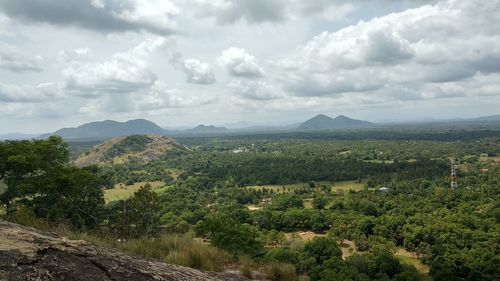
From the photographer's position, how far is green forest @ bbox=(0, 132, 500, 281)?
1327 cm

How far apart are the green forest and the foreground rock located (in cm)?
227

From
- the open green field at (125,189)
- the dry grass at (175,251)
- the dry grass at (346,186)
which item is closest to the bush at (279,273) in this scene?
the dry grass at (175,251)

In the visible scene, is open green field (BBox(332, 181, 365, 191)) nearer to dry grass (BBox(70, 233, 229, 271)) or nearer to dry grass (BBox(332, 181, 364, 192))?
dry grass (BBox(332, 181, 364, 192))

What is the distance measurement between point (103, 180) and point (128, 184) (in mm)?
99305

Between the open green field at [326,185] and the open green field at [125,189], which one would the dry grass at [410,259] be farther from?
the open green field at [125,189]

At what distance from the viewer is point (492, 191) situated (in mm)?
86188

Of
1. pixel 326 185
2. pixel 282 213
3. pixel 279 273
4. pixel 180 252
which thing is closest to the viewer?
pixel 180 252

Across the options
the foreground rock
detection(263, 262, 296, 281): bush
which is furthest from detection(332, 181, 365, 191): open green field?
the foreground rock

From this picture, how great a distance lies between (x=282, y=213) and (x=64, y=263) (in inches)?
2743

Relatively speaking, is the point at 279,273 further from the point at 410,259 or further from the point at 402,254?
the point at 402,254

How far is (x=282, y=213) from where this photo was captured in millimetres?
73188

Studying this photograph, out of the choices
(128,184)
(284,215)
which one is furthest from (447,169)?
(128,184)

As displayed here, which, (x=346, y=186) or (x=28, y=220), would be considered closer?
(x=28, y=220)

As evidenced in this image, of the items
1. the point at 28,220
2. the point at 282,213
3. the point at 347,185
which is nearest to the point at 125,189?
the point at 282,213
